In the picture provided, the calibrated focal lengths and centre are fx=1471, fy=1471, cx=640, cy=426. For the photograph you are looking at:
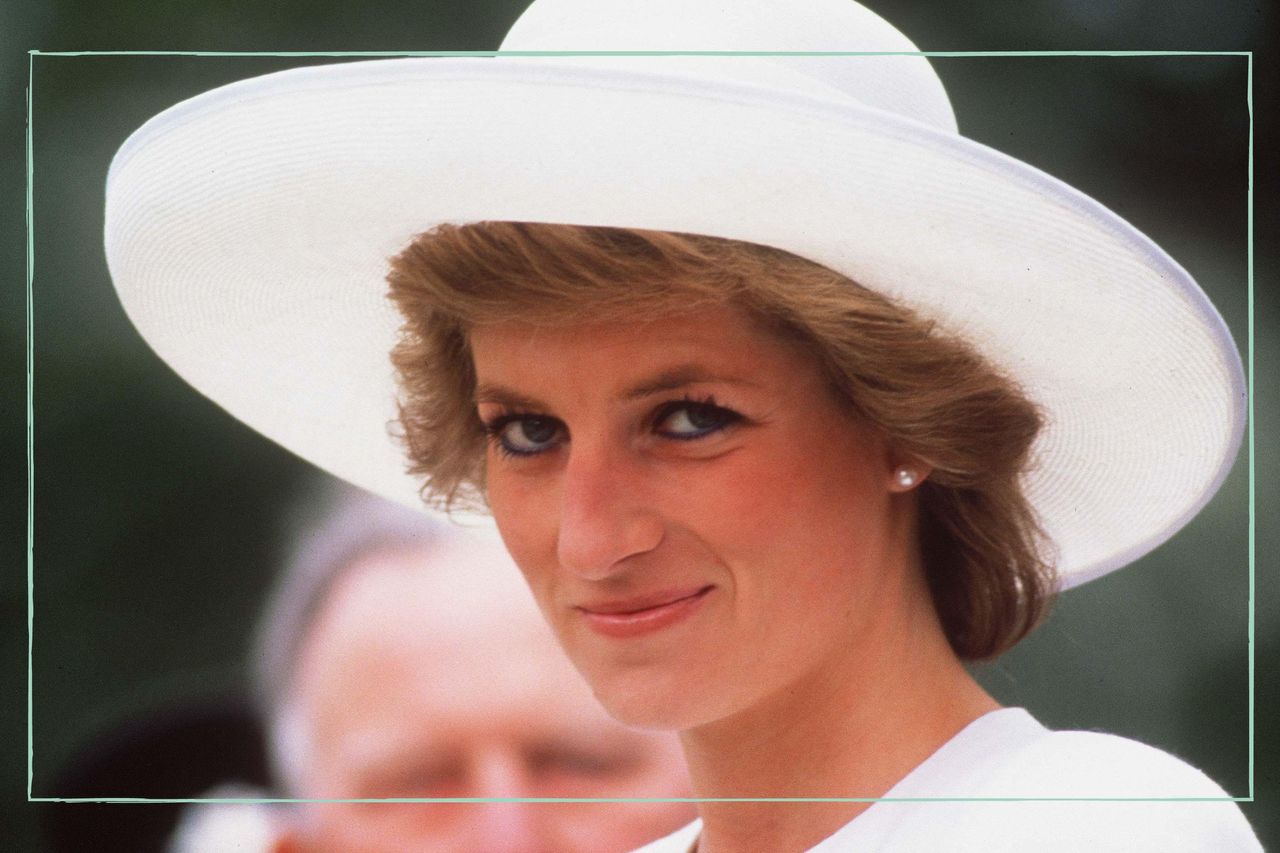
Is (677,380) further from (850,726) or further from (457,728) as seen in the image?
(457,728)

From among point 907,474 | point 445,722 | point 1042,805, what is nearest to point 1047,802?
point 1042,805

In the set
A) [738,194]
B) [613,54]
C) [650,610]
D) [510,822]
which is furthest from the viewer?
[510,822]

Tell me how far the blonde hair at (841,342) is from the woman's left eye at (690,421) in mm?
102

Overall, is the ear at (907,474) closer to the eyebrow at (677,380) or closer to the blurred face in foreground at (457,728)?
the eyebrow at (677,380)

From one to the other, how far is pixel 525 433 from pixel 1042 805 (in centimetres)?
62

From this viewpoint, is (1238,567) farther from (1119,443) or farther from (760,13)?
(760,13)

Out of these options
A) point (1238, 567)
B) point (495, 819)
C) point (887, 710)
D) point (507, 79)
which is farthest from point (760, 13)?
point (495, 819)

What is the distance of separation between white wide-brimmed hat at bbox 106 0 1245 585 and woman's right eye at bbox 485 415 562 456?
22 centimetres

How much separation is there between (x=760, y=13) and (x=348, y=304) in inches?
23.6

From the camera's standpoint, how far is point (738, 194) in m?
1.26

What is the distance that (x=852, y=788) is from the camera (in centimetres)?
148

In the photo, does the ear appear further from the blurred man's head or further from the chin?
the blurred man's head

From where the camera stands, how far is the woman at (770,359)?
1253mm

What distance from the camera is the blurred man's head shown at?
188cm
